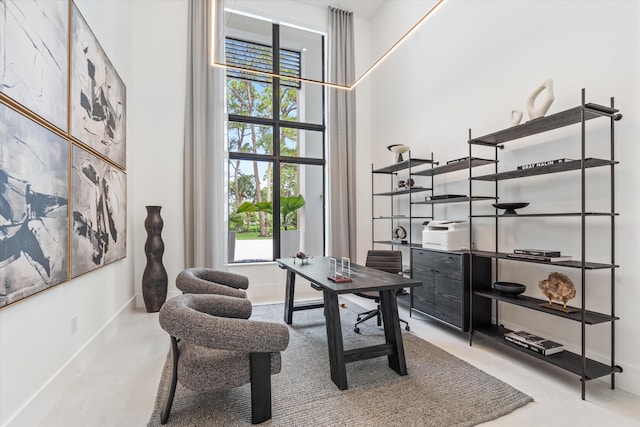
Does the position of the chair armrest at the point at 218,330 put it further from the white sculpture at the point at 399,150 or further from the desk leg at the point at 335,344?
the white sculpture at the point at 399,150

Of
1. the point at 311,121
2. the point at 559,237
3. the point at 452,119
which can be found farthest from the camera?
the point at 311,121

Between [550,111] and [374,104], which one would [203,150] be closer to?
[374,104]

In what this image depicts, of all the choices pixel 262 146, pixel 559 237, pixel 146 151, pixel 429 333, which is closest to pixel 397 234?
pixel 429 333

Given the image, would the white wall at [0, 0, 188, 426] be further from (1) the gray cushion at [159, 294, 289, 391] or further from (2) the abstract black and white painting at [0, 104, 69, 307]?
(1) the gray cushion at [159, 294, 289, 391]

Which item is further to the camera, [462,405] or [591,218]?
[591,218]

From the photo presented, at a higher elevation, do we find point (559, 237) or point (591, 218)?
point (591, 218)

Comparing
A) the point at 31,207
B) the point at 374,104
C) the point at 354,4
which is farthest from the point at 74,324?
the point at 354,4

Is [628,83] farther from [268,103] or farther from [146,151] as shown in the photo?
[146,151]

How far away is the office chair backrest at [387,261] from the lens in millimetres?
3881

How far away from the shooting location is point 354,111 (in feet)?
18.4

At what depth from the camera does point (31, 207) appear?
5.95ft

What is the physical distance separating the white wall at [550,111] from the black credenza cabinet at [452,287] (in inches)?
10.7

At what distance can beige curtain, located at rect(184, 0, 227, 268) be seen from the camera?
4559 millimetres

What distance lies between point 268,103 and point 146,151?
2070 millimetres
